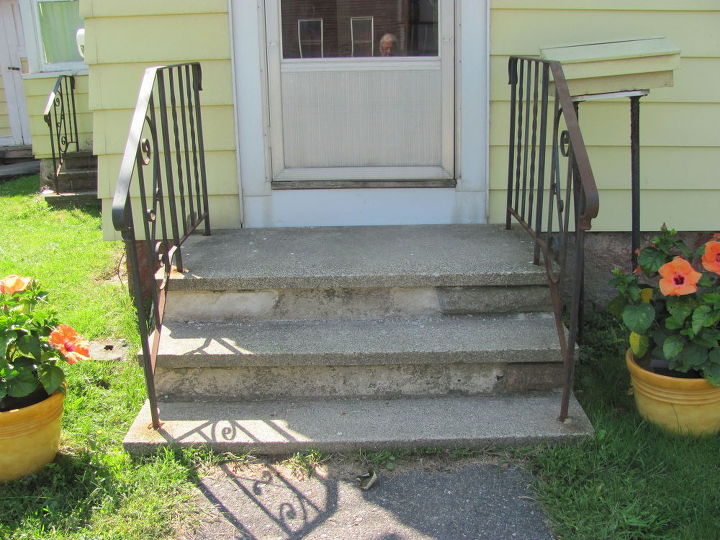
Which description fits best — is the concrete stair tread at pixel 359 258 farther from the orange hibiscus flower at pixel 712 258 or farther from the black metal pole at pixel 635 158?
the orange hibiscus flower at pixel 712 258

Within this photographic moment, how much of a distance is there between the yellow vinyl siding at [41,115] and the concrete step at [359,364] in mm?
5229

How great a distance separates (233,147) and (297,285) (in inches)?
41.7

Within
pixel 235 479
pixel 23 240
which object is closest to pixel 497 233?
pixel 235 479

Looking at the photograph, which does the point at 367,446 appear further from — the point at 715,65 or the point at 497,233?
the point at 715,65

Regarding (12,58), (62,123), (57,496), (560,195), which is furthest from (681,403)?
(12,58)

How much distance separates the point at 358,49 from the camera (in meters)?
3.86

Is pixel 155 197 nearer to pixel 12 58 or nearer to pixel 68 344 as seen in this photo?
pixel 68 344

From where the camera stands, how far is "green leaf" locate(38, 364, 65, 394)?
8.50ft

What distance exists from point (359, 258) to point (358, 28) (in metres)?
1.32

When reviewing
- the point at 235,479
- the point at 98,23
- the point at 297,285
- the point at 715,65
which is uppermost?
the point at 98,23

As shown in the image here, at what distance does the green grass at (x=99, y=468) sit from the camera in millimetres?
2357

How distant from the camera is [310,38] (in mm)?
3828

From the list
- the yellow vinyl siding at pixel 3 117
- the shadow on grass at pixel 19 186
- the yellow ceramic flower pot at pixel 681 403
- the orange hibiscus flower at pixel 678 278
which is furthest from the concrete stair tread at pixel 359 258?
the yellow vinyl siding at pixel 3 117

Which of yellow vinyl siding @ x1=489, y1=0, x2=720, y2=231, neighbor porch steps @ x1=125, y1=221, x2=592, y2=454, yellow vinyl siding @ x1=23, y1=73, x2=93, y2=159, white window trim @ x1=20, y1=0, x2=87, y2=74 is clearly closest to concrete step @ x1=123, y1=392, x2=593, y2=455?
neighbor porch steps @ x1=125, y1=221, x2=592, y2=454
